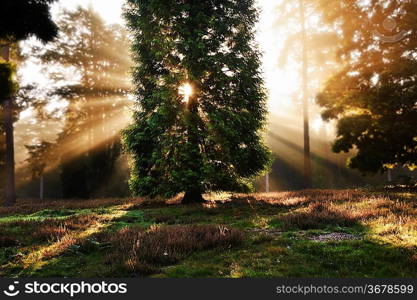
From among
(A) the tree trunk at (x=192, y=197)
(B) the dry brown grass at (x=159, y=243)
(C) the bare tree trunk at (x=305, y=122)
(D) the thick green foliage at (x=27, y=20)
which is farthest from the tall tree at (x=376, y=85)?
(D) the thick green foliage at (x=27, y=20)

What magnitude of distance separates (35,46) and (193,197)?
1841 centimetres

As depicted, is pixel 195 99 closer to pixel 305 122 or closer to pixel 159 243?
pixel 159 243

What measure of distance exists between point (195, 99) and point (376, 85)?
28.2 ft

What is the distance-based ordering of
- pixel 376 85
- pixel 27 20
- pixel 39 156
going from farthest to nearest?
1. pixel 39 156
2. pixel 376 85
3. pixel 27 20

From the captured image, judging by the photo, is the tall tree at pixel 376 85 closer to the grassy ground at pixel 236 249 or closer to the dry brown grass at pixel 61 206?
the grassy ground at pixel 236 249

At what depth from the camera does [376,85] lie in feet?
53.8

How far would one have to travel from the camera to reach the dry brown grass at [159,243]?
6.57m

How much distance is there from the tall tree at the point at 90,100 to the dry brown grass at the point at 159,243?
20849mm

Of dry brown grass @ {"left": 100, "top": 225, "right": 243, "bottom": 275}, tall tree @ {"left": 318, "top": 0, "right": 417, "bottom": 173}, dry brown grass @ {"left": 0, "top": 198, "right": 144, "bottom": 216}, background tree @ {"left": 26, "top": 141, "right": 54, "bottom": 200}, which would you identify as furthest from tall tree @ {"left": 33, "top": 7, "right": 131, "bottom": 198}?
dry brown grass @ {"left": 100, "top": 225, "right": 243, "bottom": 275}

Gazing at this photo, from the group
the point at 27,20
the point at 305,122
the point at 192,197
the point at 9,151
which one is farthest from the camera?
the point at 305,122

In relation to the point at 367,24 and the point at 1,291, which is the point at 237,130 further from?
the point at 1,291

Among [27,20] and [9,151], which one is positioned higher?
[27,20]

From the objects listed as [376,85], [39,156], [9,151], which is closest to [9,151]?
[9,151]

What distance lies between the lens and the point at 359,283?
207 inches
